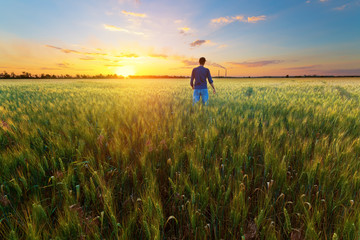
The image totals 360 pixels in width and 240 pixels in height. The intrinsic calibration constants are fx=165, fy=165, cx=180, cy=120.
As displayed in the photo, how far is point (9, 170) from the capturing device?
5.30ft

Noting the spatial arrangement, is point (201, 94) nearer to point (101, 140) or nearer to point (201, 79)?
point (201, 79)

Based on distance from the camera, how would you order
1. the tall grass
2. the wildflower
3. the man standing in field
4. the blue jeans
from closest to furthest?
1. the tall grass
2. the wildflower
3. the man standing in field
4. the blue jeans

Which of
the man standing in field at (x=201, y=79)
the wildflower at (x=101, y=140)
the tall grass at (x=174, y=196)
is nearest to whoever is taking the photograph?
the tall grass at (x=174, y=196)

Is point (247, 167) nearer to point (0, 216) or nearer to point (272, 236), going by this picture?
point (272, 236)

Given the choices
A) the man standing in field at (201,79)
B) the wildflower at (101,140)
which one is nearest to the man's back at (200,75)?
the man standing in field at (201,79)

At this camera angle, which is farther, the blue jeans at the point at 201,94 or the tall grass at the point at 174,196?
the blue jeans at the point at 201,94

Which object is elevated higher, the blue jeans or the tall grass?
the blue jeans

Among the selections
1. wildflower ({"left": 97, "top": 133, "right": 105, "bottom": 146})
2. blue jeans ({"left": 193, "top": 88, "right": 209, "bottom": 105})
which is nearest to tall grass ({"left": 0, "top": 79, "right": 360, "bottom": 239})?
wildflower ({"left": 97, "top": 133, "right": 105, "bottom": 146})

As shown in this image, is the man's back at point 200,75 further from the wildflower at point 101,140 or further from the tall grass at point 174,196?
the wildflower at point 101,140

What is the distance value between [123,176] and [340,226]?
1690 millimetres

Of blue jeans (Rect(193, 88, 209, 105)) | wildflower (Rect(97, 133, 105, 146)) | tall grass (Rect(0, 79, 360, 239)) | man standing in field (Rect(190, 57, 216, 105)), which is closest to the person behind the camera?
tall grass (Rect(0, 79, 360, 239))

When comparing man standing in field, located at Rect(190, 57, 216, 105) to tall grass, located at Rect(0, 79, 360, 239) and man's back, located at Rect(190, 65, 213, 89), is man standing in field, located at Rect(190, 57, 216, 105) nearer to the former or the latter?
man's back, located at Rect(190, 65, 213, 89)

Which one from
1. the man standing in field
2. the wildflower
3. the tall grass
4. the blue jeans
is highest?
the man standing in field

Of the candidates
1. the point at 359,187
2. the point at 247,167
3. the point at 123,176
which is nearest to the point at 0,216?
the point at 123,176
